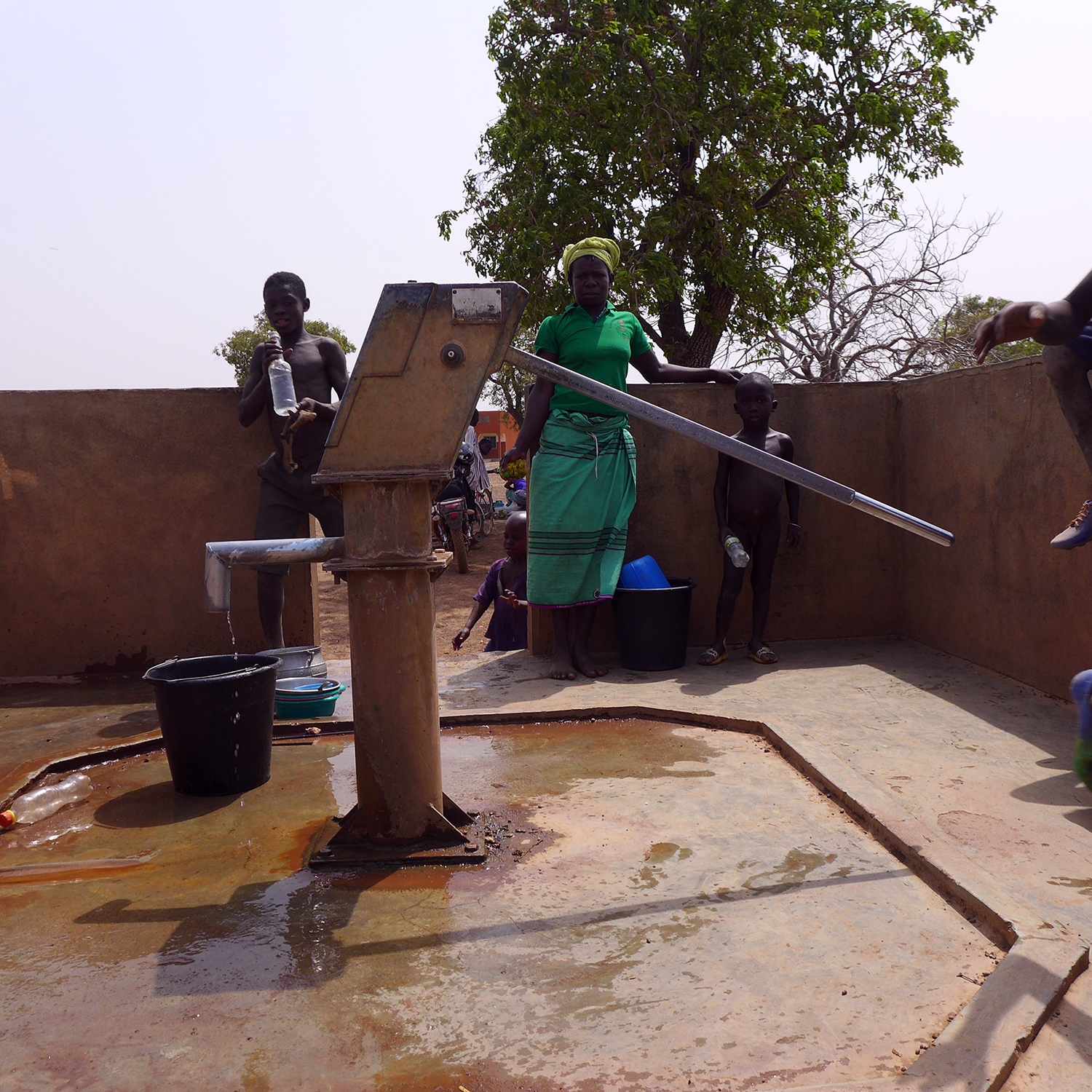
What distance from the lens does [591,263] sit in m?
4.80

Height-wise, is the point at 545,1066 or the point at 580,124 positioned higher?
the point at 580,124

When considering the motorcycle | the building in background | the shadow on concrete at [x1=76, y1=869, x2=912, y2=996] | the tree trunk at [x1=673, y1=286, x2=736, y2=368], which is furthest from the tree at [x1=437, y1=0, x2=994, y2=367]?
the building in background

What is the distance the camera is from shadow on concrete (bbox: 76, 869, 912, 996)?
215cm

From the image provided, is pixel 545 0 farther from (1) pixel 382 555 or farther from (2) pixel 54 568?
(1) pixel 382 555

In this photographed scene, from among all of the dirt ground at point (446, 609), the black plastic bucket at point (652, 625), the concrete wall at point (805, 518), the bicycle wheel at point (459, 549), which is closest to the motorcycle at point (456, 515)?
the bicycle wheel at point (459, 549)

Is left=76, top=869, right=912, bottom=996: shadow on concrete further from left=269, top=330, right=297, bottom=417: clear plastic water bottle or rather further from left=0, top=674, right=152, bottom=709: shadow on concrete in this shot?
left=0, top=674, right=152, bottom=709: shadow on concrete

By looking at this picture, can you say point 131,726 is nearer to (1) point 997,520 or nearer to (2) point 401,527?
(2) point 401,527

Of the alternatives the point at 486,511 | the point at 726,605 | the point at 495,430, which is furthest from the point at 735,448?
the point at 495,430

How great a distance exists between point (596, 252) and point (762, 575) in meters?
1.92

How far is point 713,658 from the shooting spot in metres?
5.24

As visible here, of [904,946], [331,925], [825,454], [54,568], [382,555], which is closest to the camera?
[904,946]

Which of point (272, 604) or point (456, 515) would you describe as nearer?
point (272, 604)

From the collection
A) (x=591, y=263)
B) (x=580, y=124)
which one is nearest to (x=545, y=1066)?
(x=591, y=263)

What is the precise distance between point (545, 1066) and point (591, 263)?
3.79m
